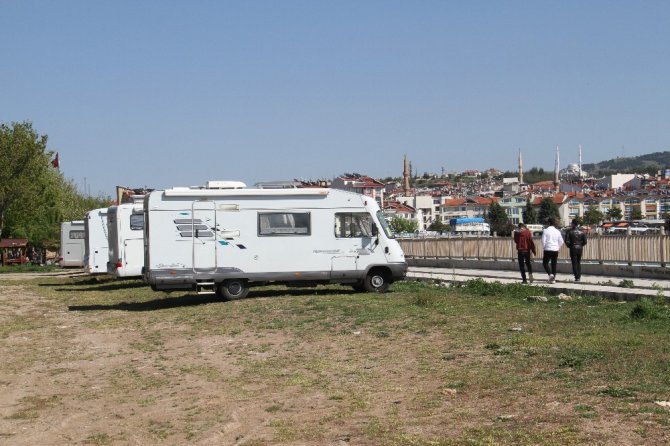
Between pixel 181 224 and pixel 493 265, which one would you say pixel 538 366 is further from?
pixel 493 265

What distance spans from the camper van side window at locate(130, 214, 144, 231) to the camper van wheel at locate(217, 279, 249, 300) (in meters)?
7.54

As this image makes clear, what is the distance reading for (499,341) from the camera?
42.4 feet

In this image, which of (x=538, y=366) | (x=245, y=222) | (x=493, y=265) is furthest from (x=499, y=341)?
(x=493, y=265)

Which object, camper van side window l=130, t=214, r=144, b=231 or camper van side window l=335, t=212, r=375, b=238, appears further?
camper van side window l=130, t=214, r=144, b=231

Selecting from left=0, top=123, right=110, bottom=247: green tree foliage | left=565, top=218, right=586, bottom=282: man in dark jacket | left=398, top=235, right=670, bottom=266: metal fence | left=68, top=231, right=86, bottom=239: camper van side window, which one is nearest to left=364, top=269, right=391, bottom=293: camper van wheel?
left=565, top=218, right=586, bottom=282: man in dark jacket

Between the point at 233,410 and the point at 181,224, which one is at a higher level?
the point at 181,224

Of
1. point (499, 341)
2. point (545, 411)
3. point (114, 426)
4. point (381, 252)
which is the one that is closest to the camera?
point (545, 411)

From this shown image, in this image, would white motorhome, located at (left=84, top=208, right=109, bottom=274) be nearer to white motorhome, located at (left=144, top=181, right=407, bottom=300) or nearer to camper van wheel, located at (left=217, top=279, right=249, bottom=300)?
white motorhome, located at (left=144, top=181, right=407, bottom=300)

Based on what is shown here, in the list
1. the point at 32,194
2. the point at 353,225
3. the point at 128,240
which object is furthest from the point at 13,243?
the point at 353,225

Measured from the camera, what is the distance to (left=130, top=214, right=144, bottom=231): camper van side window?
2966 centimetres

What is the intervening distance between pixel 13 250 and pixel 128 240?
5900 centimetres

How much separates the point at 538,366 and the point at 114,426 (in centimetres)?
469

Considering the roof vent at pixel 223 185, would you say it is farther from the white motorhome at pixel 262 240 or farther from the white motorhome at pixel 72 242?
the white motorhome at pixel 72 242

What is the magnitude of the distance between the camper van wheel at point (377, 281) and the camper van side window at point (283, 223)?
202 cm
